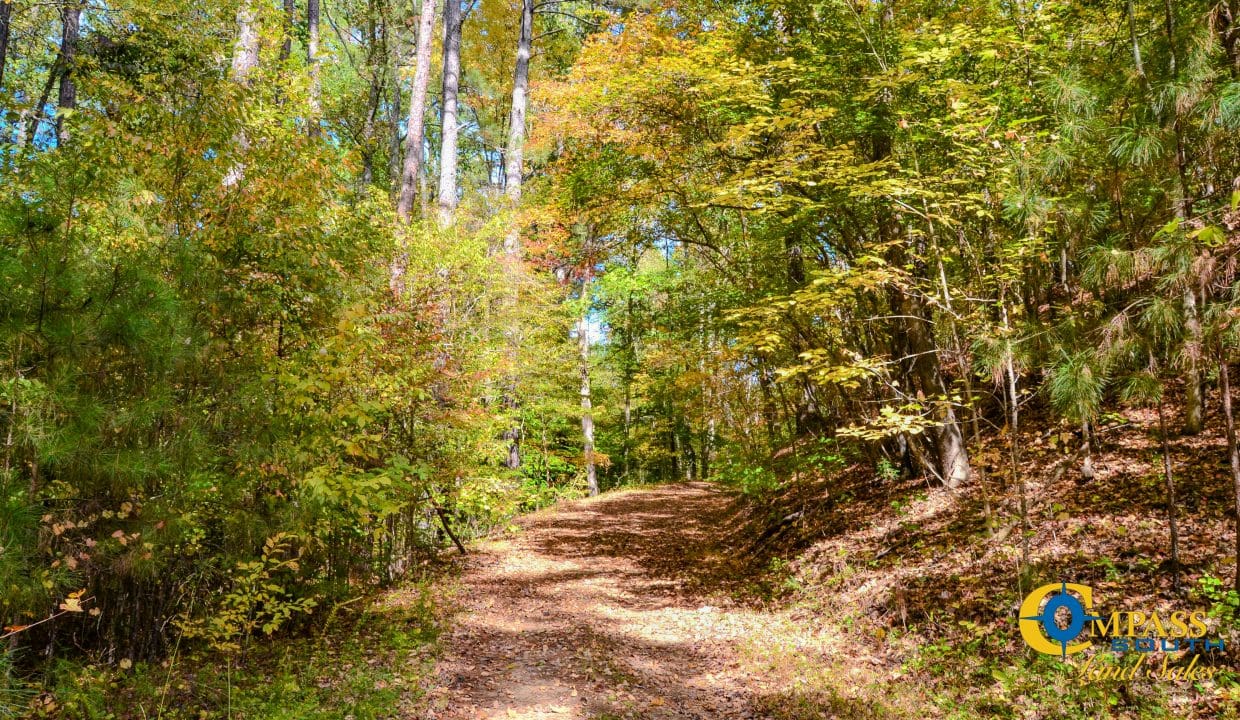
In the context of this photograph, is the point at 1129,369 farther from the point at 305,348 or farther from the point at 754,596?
the point at 305,348

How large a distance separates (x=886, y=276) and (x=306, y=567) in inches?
226

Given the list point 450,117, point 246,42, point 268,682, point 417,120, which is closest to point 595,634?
point 268,682

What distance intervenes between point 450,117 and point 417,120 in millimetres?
983

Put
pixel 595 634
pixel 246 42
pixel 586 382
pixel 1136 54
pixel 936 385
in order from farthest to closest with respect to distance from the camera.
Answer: pixel 586 382
pixel 246 42
pixel 936 385
pixel 595 634
pixel 1136 54

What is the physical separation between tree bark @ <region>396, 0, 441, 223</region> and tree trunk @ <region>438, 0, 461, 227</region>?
0.49 meters

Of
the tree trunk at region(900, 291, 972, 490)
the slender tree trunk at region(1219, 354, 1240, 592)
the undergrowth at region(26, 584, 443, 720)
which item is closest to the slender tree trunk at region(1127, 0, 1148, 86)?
the slender tree trunk at region(1219, 354, 1240, 592)

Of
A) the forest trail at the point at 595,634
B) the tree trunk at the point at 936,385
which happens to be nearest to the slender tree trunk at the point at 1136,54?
the tree trunk at the point at 936,385

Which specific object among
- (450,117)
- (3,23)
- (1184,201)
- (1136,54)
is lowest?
(1184,201)

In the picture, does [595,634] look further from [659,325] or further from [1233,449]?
[659,325]

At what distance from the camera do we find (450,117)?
11555 mm

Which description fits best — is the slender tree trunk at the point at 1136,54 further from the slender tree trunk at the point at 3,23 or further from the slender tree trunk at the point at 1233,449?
the slender tree trunk at the point at 3,23

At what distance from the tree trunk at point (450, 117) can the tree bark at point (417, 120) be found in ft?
1.62

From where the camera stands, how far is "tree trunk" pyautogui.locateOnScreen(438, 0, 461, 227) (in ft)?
35.2

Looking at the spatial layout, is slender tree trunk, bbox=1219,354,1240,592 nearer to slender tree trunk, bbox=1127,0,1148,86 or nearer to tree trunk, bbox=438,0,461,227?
slender tree trunk, bbox=1127,0,1148,86
